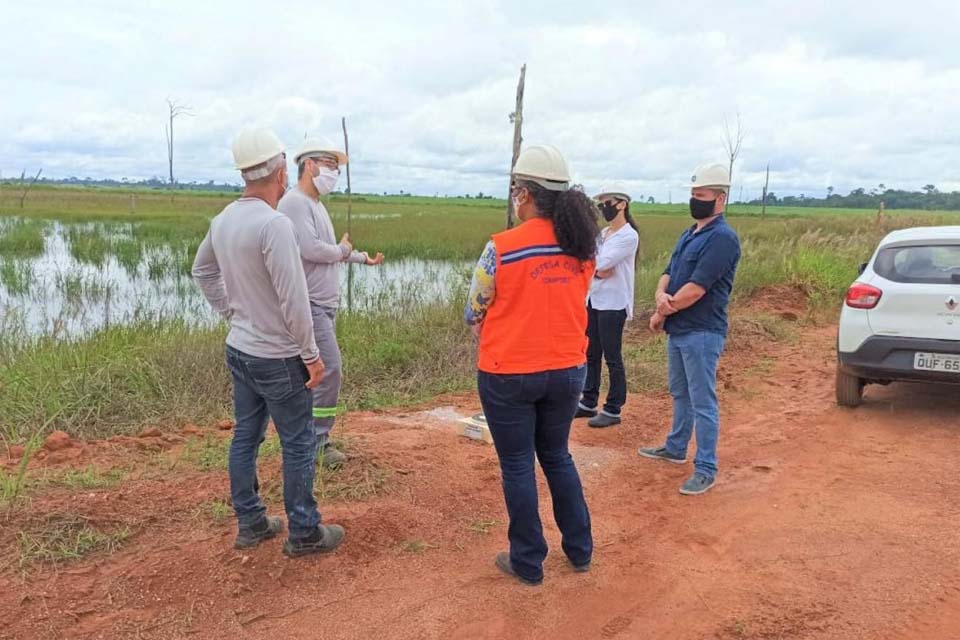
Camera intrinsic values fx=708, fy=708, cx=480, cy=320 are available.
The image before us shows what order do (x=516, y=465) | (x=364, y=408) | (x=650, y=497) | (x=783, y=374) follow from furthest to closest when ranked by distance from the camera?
1. (x=783, y=374)
2. (x=364, y=408)
3. (x=650, y=497)
4. (x=516, y=465)

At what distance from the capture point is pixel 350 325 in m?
8.14

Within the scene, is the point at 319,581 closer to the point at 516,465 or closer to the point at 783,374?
the point at 516,465

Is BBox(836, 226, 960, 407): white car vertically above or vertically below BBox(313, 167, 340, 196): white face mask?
below

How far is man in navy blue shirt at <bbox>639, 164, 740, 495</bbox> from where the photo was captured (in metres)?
3.94

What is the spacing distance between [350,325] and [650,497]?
15.9 feet

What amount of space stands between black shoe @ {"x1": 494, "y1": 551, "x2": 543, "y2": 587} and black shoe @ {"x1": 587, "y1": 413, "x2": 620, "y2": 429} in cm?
224

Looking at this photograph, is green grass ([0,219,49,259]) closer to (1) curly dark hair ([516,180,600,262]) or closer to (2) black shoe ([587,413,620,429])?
(2) black shoe ([587,413,620,429])

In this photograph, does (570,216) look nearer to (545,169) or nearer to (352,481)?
(545,169)

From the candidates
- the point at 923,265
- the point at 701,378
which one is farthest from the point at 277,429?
Result: the point at 923,265

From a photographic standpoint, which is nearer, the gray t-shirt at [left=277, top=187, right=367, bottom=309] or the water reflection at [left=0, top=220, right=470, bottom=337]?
the gray t-shirt at [left=277, top=187, right=367, bottom=309]

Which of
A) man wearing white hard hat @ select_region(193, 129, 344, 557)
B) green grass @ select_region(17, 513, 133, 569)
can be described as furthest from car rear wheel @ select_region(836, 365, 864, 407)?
green grass @ select_region(17, 513, 133, 569)

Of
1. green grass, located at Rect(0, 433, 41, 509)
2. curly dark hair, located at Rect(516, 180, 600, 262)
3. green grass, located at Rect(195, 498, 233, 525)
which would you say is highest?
curly dark hair, located at Rect(516, 180, 600, 262)

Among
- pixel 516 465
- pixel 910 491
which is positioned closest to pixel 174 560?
pixel 516 465

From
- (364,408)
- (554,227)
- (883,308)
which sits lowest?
(364,408)
